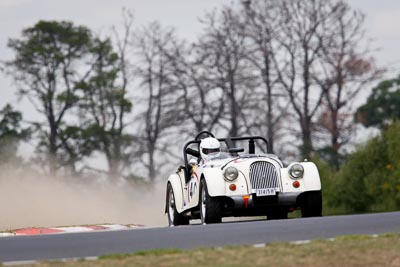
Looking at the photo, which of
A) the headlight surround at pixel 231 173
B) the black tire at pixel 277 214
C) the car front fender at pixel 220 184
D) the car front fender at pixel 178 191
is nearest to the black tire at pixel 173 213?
the car front fender at pixel 178 191

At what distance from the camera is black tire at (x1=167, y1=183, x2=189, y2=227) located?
73.7 feet

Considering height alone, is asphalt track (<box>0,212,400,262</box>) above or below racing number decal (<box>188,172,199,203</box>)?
below

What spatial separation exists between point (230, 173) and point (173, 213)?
9.88ft

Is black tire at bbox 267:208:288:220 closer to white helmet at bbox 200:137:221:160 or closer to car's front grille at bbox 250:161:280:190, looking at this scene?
car's front grille at bbox 250:161:280:190

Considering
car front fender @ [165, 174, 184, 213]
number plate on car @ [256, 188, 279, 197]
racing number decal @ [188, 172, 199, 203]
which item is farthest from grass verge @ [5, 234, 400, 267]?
car front fender @ [165, 174, 184, 213]

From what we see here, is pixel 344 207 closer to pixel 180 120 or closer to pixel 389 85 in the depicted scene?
pixel 180 120

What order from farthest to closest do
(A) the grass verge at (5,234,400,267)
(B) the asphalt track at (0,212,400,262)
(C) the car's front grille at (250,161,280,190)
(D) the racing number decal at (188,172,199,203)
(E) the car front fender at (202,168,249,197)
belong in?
1. (D) the racing number decal at (188,172,199,203)
2. (C) the car's front grille at (250,161,280,190)
3. (E) the car front fender at (202,168,249,197)
4. (B) the asphalt track at (0,212,400,262)
5. (A) the grass verge at (5,234,400,267)

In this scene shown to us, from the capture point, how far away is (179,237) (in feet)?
46.6

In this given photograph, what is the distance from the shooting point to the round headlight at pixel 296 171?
66.2ft

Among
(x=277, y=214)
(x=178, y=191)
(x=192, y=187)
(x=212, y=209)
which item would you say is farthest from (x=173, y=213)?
(x=212, y=209)

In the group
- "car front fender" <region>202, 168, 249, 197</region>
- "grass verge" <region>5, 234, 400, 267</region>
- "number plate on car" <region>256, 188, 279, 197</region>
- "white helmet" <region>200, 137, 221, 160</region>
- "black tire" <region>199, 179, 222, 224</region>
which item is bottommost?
"grass verge" <region>5, 234, 400, 267</region>

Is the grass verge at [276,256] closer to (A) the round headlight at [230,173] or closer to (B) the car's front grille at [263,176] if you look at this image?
(A) the round headlight at [230,173]

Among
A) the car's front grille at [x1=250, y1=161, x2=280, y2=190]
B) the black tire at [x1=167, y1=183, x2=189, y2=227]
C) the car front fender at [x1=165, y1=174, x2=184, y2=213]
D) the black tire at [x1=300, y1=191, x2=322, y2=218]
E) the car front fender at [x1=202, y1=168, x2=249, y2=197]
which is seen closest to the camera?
the car front fender at [x1=202, y1=168, x2=249, y2=197]

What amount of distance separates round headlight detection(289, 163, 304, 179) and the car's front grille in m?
0.25
